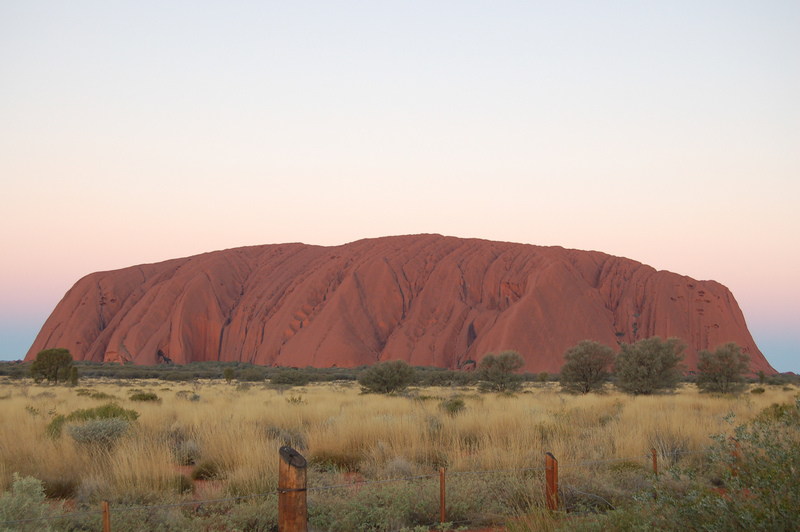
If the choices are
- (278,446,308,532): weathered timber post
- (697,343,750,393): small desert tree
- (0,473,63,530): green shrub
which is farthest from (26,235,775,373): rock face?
(278,446,308,532): weathered timber post

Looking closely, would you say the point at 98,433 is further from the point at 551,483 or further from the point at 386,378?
the point at 386,378

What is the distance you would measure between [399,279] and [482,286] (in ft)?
37.3

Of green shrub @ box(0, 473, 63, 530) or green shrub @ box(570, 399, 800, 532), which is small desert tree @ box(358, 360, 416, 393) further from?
green shrub @ box(570, 399, 800, 532)

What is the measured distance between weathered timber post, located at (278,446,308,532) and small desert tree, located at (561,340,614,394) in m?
26.1

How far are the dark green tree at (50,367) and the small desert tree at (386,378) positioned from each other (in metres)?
21.7

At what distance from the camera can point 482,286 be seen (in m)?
75.0

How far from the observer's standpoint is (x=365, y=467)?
813 cm

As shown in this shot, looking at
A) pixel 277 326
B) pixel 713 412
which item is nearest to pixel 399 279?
pixel 277 326

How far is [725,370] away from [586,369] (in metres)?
6.20

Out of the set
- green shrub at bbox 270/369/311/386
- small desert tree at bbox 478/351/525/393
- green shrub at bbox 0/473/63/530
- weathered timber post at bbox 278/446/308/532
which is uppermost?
weathered timber post at bbox 278/446/308/532

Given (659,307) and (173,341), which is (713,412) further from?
(173,341)

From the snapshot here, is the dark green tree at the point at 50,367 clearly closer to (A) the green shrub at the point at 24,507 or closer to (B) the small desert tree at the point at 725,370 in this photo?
(A) the green shrub at the point at 24,507

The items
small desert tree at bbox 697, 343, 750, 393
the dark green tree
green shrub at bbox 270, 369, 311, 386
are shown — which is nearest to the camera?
small desert tree at bbox 697, 343, 750, 393

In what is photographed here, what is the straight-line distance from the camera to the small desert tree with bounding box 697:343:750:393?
26.2 m
